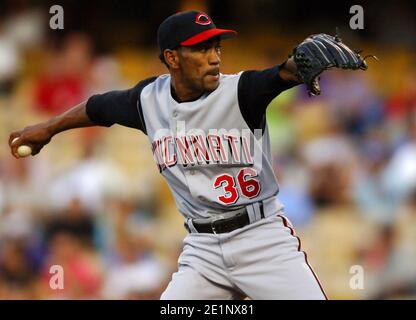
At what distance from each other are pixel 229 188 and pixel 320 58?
71 centimetres

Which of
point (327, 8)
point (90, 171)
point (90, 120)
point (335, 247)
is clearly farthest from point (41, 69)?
point (90, 120)

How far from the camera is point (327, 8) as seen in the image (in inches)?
288

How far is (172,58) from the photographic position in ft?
11.8

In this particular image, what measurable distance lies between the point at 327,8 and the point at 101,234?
9.05 feet

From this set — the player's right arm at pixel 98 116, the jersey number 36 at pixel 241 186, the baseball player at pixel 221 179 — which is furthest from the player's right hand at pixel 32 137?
the jersey number 36 at pixel 241 186

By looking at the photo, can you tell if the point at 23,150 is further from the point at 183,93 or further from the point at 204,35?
the point at 204,35

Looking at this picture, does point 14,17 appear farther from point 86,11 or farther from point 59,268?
point 59,268

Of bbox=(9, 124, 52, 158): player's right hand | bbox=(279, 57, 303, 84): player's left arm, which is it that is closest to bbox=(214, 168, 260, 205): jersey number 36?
bbox=(279, 57, 303, 84): player's left arm

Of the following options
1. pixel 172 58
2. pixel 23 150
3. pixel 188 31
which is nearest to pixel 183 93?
pixel 172 58

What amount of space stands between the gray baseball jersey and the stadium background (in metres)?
2.56

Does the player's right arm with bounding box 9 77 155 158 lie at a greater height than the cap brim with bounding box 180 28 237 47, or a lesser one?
lesser

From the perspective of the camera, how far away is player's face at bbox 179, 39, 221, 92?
349cm

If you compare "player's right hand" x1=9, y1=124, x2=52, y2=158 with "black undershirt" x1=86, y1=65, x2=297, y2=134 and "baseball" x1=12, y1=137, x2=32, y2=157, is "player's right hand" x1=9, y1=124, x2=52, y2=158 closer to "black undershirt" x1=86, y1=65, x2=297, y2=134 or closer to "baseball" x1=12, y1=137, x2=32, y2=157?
"baseball" x1=12, y1=137, x2=32, y2=157
